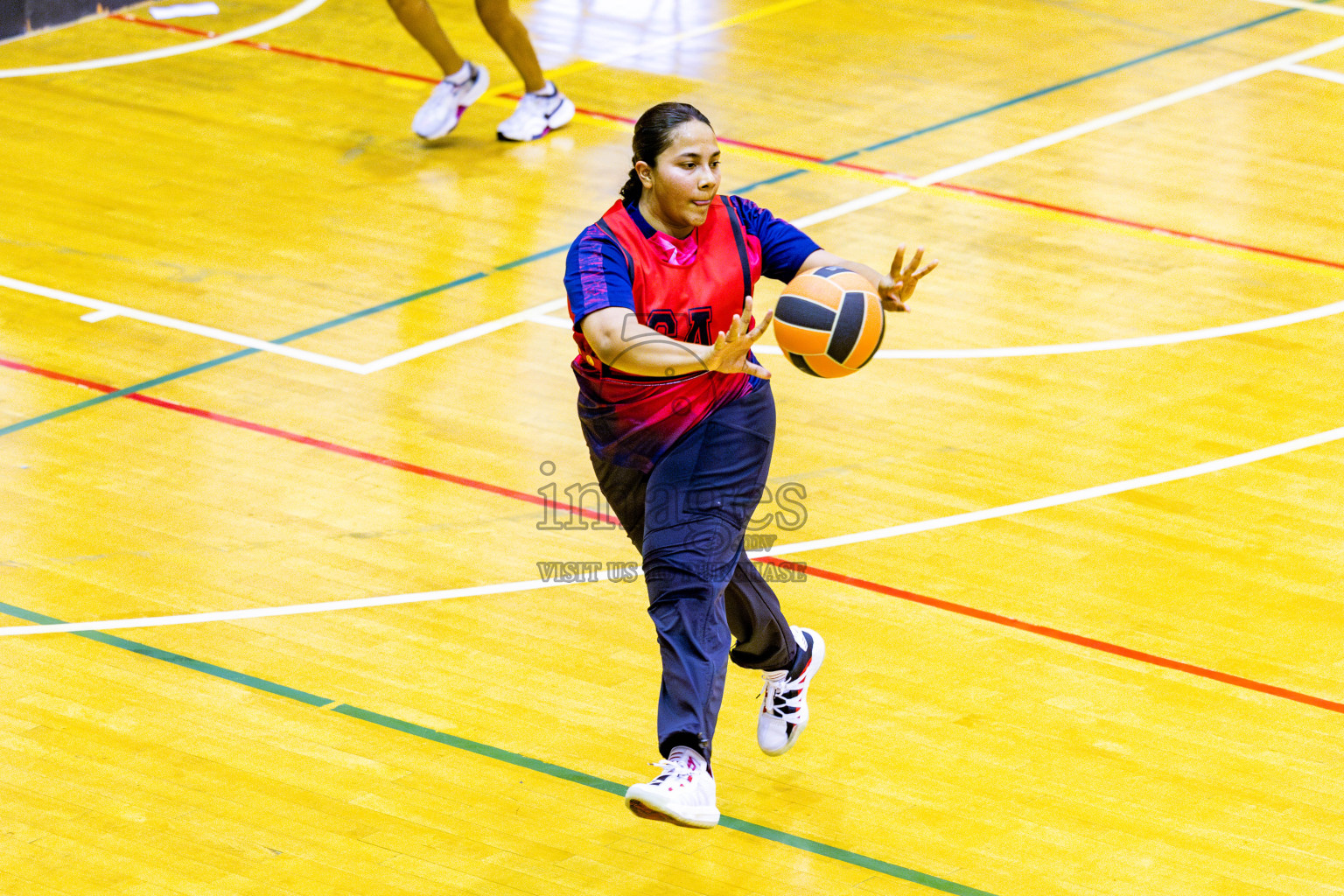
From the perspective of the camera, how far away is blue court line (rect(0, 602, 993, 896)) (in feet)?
16.0

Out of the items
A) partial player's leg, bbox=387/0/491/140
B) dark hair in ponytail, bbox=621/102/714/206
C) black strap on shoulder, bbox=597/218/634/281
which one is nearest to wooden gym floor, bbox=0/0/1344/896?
partial player's leg, bbox=387/0/491/140

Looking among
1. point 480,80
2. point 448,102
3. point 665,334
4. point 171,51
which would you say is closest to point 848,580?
point 665,334

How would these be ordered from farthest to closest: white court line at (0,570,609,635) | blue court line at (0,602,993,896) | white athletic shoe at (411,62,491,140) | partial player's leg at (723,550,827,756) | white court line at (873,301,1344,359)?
1. white athletic shoe at (411,62,491,140)
2. white court line at (873,301,1344,359)
3. white court line at (0,570,609,635)
4. partial player's leg at (723,550,827,756)
5. blue court line at (0,602,993,896)

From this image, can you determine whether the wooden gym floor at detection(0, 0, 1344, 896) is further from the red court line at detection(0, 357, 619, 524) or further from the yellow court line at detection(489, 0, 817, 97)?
the yellow court line at detection(489, 0, 817, 97)

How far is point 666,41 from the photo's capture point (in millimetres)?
13211

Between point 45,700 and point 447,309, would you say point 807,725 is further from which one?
point 447,309

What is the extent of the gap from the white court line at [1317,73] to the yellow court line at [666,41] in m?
3.44

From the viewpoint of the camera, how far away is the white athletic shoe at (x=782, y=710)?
5.36 meters

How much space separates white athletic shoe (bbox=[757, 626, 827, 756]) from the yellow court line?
7.40m

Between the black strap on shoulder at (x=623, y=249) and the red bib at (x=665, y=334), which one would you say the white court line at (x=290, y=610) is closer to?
the red bib at (x=665, y=334)

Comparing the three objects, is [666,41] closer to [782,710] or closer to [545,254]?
[545,254]

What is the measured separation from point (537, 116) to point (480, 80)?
42 centimetres

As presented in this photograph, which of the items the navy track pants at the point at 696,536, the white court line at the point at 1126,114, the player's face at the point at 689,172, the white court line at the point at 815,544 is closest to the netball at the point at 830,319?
the navy track pants at the point at 696,536

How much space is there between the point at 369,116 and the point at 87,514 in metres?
5.16
